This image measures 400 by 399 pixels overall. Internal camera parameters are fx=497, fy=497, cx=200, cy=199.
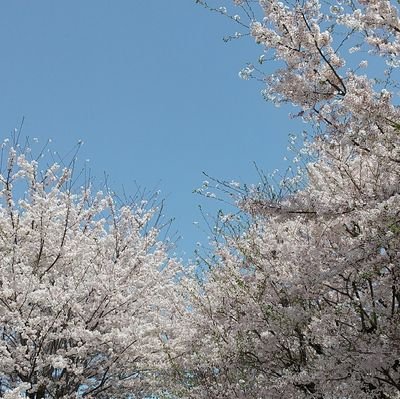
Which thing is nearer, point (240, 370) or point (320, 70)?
→ point (320, 70)

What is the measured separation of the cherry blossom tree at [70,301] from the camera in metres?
8.66

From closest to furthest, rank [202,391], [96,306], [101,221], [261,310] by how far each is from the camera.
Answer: [261,310]
[202,391]
[96,306]
[101,221]

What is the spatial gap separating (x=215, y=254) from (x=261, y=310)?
2.87 meters

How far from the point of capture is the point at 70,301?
9.08 m

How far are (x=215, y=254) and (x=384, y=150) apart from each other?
553 cm

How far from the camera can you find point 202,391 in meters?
8.70

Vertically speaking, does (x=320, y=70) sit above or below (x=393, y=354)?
above

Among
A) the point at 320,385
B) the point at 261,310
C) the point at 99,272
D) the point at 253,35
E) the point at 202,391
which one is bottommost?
the point at 320,385

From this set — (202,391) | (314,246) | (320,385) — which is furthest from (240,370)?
(314,246)

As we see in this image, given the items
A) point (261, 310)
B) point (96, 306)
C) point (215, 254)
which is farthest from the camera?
point (215, 254)

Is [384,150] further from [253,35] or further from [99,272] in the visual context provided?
[99,272]

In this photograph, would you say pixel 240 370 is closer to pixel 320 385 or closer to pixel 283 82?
pixel 320 385

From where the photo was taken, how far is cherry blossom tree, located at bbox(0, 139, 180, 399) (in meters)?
8.66

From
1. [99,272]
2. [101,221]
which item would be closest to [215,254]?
[99,272]
